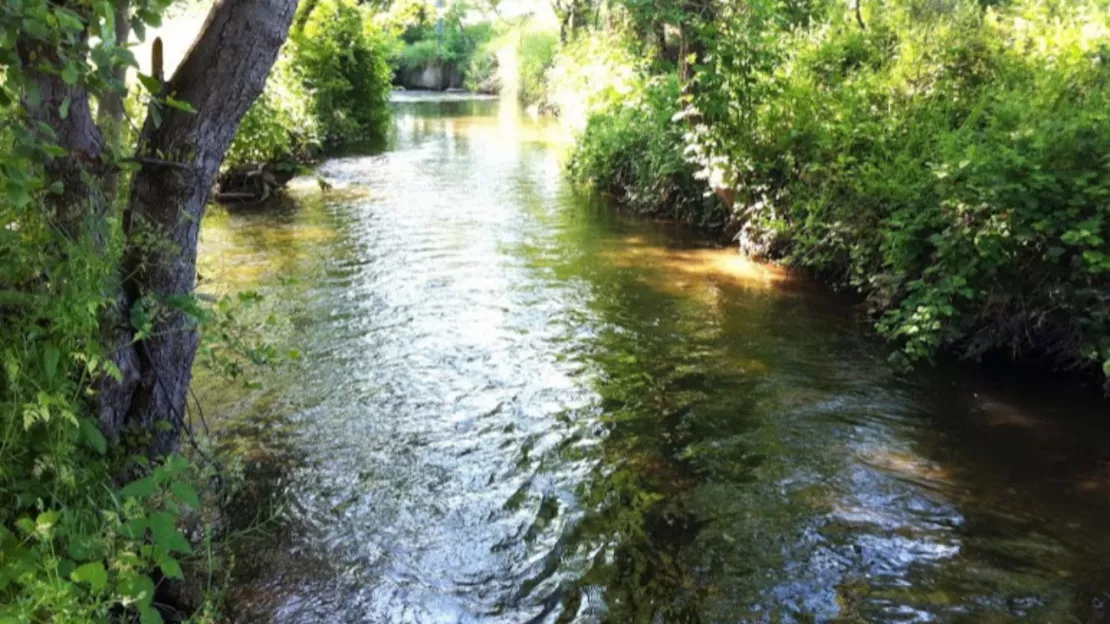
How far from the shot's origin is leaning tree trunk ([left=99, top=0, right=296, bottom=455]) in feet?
11.1

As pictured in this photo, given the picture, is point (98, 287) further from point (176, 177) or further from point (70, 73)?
point (70, 73)

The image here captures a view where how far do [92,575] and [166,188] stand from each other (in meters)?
1.68

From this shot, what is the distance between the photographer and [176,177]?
11.2 feet

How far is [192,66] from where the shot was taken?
3.43 metres

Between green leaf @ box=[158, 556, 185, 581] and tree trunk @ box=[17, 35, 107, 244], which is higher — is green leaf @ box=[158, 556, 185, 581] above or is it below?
below

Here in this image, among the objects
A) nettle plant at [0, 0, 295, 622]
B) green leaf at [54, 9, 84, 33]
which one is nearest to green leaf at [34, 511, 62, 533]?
nettle plant at [0, 0, 295, 622]

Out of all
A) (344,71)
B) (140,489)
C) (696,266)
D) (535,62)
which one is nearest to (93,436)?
(140,489)

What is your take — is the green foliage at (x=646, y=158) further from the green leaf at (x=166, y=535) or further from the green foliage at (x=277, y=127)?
the green leaf at (x=166, y=535)

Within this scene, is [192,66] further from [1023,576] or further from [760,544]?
[1023,576]

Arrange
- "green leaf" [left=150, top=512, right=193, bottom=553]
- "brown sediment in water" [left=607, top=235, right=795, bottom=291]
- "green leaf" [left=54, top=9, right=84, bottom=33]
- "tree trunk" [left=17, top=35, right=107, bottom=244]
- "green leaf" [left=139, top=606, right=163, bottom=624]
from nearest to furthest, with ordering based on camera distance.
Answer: "green leaf" [left=54, top=9, right=84, bottom=33] < "green leaf" [left=139, top=606, right=163, bottom=624] < "green leaf" [left=150, top=512, right=193, bottom=553] < "tree trunk" [left=17, top=35, right=107, bottom=244] < "brown sediment in water" [left=607, top=235, right=795, bottom=291]

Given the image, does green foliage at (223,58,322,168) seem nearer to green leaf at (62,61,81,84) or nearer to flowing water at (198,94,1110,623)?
flowing water at (198,94,1110,623)

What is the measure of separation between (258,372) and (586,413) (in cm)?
247

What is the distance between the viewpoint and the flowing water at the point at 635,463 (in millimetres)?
3812

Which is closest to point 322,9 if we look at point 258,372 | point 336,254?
point 336,254
